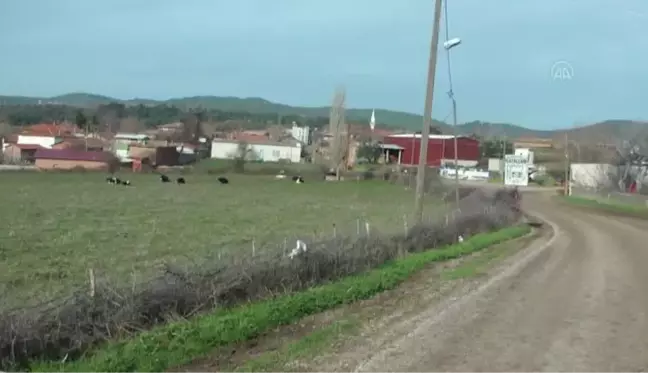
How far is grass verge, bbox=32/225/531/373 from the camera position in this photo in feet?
25.2

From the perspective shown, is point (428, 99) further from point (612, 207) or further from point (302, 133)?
point (302, 133)

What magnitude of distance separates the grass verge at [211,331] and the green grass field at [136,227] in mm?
2065

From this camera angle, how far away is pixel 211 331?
9.15 m

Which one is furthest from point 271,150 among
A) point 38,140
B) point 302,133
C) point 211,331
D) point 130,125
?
point 211,331

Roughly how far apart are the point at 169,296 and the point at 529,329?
472 centimetres

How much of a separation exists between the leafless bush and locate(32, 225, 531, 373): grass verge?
0.82 feet

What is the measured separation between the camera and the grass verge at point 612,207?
4622 centimetres

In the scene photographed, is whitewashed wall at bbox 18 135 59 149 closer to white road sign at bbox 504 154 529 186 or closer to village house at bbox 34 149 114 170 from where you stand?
village house at bbox 34 149 114 170

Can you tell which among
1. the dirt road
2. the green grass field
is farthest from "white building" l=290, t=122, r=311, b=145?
the dirt road

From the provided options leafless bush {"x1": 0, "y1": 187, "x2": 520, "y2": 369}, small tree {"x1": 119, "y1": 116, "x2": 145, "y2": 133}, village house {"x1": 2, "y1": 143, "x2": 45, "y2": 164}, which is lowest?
village house {"x1": 2, "y1": 143, "x2": 45, "y2": 164}

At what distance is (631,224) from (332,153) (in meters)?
62.8

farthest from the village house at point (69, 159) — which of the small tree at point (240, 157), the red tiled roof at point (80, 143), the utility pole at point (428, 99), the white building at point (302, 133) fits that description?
the white building at point (302, 133)

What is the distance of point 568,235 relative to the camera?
30.8 meters

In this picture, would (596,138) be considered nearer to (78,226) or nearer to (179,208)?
(179,208)
